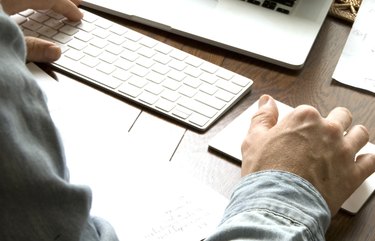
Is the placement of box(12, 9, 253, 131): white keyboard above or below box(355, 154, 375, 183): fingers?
below

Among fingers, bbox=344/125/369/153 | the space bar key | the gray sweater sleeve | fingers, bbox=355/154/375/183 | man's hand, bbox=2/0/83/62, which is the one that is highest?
the gray sweater sleeve

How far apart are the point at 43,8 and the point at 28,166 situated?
62cm

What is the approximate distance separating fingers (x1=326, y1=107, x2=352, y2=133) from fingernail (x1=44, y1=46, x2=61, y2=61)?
0.43 m

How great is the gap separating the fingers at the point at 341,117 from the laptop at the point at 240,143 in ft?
0.13

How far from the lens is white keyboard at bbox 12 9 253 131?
0.83m

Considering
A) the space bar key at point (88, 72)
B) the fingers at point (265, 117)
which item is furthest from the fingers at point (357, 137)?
the space bar key at point (88, 72)

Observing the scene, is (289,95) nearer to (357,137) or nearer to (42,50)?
(357,137)

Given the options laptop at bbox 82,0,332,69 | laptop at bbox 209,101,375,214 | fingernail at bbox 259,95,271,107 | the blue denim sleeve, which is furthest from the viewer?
laptop at bbox 82,0,332,69

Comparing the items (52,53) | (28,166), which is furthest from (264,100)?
(28,166)

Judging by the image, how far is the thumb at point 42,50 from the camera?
2.92 feet

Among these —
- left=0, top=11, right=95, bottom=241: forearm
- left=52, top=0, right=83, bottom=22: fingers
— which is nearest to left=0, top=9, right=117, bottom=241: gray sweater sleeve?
left=0, top=11, right=95, bottom=241: forearm

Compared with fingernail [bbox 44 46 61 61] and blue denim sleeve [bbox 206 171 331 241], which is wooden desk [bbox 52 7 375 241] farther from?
fingernail [bbox 44 46 61 61]

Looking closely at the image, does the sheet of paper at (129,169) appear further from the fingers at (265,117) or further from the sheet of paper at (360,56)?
the sheet of paper at (360,56)

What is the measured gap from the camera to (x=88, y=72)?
88cm
